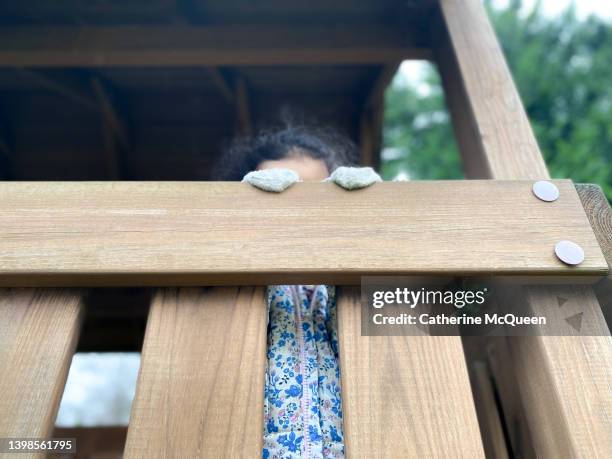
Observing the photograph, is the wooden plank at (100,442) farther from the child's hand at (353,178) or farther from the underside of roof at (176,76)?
the child's hand at (353,178)

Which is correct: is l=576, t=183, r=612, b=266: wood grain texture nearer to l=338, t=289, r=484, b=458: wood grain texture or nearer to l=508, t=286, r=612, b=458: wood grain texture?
l=508, t=286, r=612, b=458: wood grain texture

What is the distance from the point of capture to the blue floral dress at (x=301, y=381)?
2.61 feet

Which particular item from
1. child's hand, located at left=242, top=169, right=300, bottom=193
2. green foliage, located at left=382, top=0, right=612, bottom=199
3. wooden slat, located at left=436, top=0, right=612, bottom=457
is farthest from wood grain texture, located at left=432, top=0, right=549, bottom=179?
green foliage, located at left=382, top=0, right=612, bottom=199

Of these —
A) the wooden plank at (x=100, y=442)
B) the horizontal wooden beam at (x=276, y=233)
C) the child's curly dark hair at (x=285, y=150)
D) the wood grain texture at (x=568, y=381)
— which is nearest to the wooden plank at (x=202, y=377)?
the horizontal wooden beam at (x=276, y=233)

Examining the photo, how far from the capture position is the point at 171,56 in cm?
158

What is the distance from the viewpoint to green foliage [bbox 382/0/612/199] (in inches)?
217

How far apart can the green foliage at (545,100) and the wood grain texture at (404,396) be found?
4.86m

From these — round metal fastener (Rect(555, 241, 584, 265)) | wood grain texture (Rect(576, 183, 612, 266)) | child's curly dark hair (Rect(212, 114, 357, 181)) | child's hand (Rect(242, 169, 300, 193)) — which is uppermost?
child's curly dark hair (Rect(212, 114, 357, 181))

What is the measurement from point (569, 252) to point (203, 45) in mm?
1272

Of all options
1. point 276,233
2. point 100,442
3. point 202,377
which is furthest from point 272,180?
point 100,442

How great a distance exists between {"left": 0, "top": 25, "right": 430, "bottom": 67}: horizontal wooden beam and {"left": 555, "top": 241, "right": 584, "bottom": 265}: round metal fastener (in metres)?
0.95

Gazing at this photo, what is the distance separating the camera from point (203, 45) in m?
1.58

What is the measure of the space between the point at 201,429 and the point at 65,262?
306 mm

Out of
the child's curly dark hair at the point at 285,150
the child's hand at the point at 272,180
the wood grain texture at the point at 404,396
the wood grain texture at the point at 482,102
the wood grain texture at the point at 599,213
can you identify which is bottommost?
the wood grain texture at the point at 404,396
